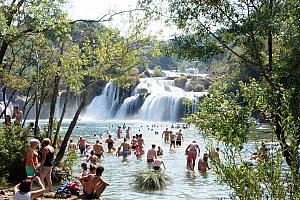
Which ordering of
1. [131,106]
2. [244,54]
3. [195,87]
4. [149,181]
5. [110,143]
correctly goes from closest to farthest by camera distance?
[244,54], [149,181], [110,143], [131,106], [195,87]

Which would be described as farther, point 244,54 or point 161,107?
point 161,107

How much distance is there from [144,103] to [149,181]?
1728 inches

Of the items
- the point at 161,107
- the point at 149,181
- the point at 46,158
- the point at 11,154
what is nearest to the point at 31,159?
the point at 46,158

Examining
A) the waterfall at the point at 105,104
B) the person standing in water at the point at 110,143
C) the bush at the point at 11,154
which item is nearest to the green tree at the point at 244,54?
the bush at the point at 11,154

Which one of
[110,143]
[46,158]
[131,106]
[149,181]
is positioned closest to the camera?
[46,158]

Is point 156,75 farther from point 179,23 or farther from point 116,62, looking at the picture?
point 179,23

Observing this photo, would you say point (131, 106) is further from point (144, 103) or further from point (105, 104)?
point (105, 104)

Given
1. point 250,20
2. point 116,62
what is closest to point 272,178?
point 250,20

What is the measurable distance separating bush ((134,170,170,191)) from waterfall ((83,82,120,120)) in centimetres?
4653

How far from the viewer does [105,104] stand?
2399 inches

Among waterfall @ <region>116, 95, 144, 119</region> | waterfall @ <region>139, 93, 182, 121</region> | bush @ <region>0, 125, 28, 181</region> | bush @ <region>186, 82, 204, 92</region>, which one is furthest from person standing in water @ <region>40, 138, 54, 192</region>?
bush @ <region>186, 82, 204, 92</region>

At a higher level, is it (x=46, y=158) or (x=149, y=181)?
(x=46, y=158)

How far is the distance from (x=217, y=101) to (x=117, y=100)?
54.0 metres

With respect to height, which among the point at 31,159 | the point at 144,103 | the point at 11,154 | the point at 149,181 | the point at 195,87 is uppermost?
the point at 195,87
